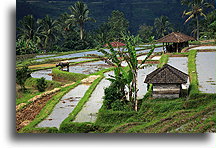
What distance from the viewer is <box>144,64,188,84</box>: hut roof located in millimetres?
8359

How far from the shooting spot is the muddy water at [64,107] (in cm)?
817

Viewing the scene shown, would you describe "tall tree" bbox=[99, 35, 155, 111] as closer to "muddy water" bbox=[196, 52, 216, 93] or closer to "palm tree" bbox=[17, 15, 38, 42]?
"muddy water" bbox=[196, 52, 216, 93]

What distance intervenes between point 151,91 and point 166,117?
93 cm

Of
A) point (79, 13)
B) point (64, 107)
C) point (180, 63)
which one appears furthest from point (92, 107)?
point (180, 63)

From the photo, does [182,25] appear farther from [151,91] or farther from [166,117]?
[166,117]

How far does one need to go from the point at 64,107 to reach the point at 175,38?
152 inches

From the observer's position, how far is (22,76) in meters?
8.90

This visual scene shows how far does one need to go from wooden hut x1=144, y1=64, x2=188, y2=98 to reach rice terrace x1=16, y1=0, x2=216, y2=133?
0.07 ft

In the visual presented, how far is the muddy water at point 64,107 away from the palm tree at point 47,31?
1347 millimetres

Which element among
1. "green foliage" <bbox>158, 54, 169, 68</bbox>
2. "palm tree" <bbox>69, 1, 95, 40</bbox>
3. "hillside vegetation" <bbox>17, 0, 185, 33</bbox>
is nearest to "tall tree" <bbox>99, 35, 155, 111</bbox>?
"hillside vegetation" <bbox>17, 0, 185, 33</bbox>

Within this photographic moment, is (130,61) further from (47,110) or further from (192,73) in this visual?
(47,110)

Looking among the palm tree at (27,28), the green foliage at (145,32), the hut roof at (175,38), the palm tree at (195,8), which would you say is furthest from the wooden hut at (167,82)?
the palm tree at (27,28)

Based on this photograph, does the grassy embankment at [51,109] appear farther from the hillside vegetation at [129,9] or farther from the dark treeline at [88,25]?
the hillside vegetation at [129,9]

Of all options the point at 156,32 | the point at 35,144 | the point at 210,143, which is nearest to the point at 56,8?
the point at 156,32
